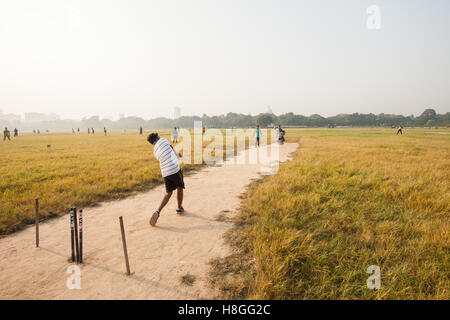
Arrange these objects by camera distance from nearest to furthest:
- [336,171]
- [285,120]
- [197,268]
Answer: [197,268], [336,171], [285,120]

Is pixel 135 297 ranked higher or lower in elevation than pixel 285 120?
lower

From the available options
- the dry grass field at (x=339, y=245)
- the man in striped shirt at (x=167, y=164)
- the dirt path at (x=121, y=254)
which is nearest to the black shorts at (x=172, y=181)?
the man in striped shirt at (x=167, y=164)

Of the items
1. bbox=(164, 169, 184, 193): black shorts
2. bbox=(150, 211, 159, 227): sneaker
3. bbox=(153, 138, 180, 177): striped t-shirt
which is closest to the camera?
bbox=(150, 211, 159, 227): sneaker

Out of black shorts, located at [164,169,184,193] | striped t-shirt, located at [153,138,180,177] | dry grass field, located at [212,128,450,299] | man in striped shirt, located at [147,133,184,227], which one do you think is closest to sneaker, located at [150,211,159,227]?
man in striped shirt, located at [147,133,184,227]

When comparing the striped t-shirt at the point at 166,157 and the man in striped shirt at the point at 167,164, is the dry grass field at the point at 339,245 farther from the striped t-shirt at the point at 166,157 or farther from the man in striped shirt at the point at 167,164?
the striped t-shirt at the point at 166,157

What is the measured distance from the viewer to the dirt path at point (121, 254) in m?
2.88

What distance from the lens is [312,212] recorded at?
5176 millimetres

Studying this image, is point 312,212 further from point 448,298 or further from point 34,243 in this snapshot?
point 34,243

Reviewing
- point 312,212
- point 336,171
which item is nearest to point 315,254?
point 312,212

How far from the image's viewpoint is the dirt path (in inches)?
113

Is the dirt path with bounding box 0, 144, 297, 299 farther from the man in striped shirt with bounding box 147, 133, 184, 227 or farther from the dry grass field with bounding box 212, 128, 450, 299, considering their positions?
the man in striped shirt with bounding box 147, 133, 184, 227
